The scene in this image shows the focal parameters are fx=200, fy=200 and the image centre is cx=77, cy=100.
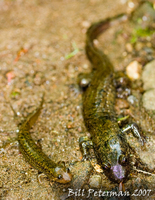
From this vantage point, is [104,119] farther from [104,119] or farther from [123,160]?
[123,160]

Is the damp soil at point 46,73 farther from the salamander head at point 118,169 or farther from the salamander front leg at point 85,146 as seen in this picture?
the salamander head at point 118,169

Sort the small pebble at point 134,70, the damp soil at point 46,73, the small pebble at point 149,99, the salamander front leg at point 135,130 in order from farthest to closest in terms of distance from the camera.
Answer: the small pebble at point 134,70
the small pebble at point 149,99
the salamander front leg at point 135,130
the damp soil at point 46,73

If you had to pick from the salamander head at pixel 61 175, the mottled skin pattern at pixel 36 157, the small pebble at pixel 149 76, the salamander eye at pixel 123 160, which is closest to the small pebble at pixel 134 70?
the small pebble at pixel 149 76

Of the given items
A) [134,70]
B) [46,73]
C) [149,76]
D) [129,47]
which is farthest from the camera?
[129,47]

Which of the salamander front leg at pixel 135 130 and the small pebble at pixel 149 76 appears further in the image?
the small pebble at pixel 149 76

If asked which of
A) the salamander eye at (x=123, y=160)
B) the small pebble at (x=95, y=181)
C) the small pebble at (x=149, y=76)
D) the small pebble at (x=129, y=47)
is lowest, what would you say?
the small pebble at (x=95, y=181)

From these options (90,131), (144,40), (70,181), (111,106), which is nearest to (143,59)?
(144,40)

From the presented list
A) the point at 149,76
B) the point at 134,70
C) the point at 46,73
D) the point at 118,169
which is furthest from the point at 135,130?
the point at 46,73
